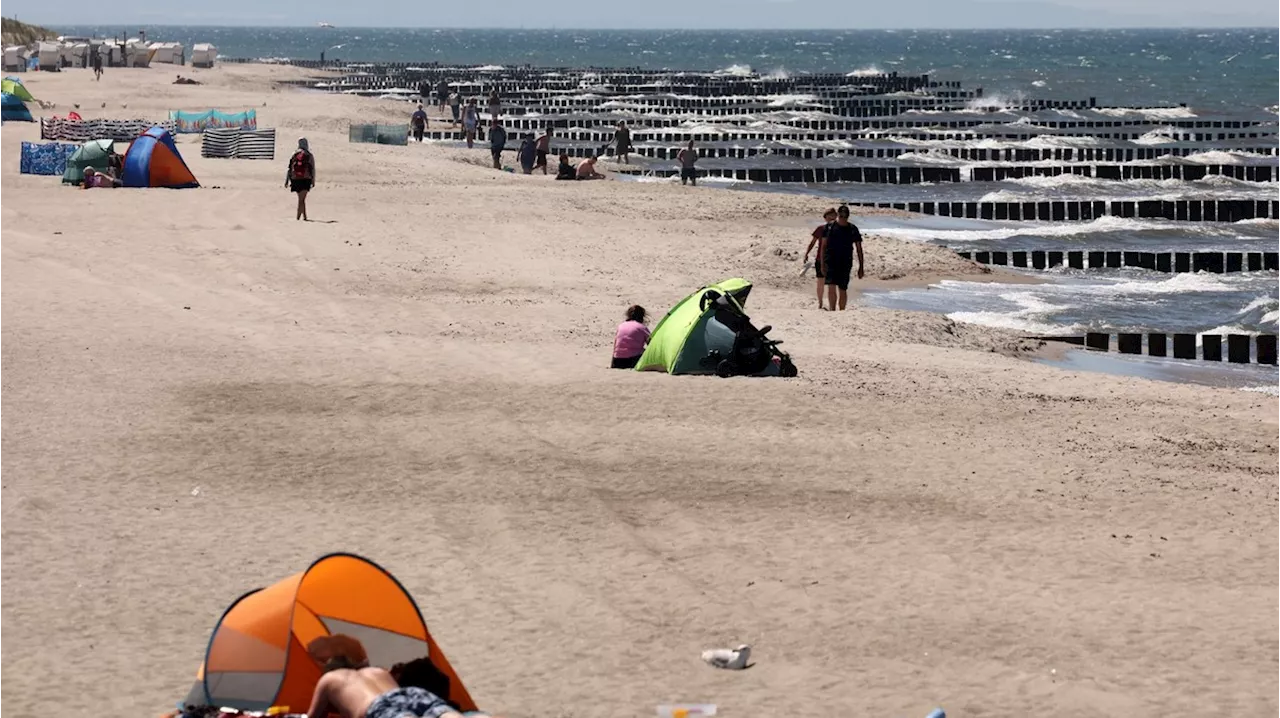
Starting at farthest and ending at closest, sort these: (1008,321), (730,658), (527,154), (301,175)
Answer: (527,154), (301,175), (1008,321), (730,658)

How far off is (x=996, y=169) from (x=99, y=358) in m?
33.1

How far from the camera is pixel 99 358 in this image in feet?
54.4

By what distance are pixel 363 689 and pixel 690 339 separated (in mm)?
9061

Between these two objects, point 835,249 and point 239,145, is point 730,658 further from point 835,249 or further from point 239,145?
point 239,145

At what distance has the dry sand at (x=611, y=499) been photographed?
958 cm

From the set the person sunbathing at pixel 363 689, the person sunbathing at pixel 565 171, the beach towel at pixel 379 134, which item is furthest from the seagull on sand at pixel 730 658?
the beach towel at pixel 379 134

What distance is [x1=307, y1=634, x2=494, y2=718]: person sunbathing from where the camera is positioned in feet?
23.9

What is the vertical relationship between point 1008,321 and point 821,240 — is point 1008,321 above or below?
below

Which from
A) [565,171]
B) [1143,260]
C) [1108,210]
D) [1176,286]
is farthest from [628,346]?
[1108,210]

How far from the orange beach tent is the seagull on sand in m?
1.68

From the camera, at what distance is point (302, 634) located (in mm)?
8375

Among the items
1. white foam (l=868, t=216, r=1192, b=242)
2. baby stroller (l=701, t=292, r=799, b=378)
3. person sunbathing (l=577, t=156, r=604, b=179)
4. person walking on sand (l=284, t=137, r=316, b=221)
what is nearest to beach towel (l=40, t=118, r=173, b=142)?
person sunbathing (l=577, t=156, r=604, b=179)

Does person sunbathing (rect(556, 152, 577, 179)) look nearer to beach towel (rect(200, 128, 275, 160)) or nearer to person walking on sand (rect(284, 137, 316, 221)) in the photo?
beach towel (rect(200, 128, 275, 160))

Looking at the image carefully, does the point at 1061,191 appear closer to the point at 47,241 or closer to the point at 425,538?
the point at 47,241
